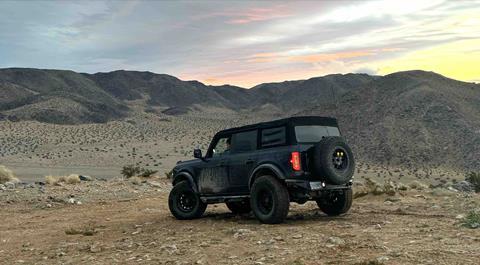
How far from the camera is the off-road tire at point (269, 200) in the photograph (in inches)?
409

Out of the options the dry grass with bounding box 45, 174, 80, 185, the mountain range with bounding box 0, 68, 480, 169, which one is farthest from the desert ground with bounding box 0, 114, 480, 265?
the mountain range with bounding box 0, 68, 480, 169

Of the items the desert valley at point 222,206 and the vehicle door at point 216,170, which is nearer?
the desert valley at point 222,206

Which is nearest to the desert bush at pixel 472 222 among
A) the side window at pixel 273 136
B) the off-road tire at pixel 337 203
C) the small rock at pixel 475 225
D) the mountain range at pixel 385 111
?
the small rock at pixel 475 225

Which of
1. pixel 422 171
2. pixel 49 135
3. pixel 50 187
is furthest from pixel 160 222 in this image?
pixel 49 135

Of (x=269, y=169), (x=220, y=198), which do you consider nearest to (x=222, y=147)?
(x=220, y=198)

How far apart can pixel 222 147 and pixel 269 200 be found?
2.00m

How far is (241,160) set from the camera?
11.4m

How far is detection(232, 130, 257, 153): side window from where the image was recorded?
11.4 meters

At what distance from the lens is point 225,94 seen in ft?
544

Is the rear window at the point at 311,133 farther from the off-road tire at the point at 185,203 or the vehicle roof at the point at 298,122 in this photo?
the off-road tire at the point at 185,203

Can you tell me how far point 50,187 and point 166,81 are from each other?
13998 centimetres

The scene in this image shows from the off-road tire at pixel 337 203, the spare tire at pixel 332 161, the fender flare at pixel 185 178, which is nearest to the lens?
the spare tire at pixel 332 161

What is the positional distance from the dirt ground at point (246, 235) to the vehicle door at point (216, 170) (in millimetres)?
752

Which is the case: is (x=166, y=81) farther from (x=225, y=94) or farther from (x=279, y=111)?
(x=279, y=111)
